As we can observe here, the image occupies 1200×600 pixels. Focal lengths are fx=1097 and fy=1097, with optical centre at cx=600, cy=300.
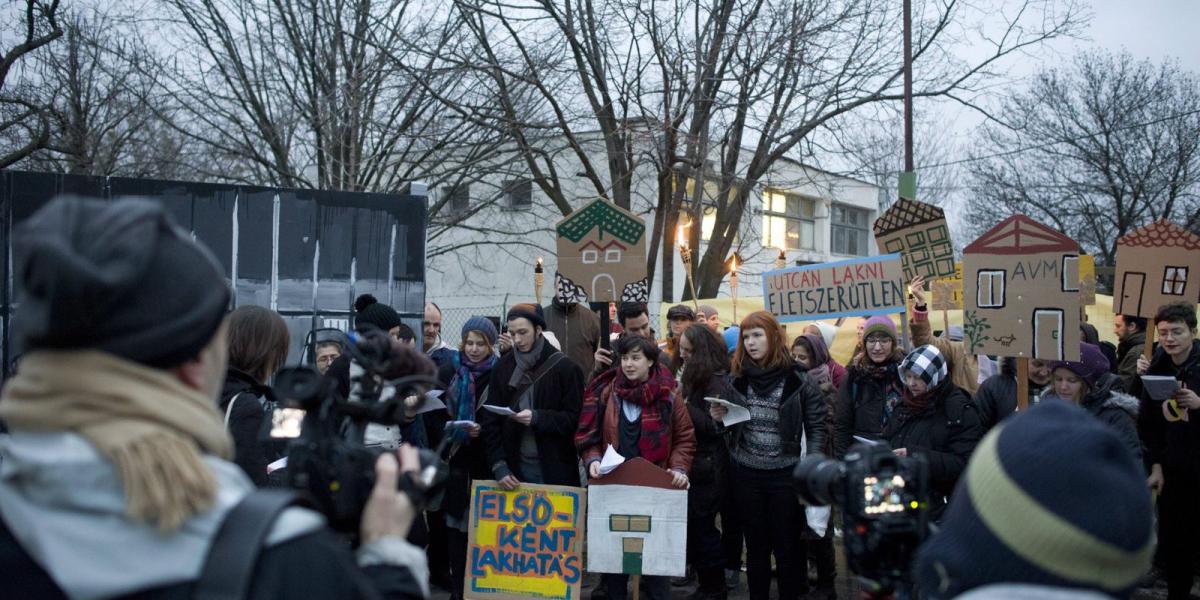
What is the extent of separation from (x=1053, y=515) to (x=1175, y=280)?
283 inches

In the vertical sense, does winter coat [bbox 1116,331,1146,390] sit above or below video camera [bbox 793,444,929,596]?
above

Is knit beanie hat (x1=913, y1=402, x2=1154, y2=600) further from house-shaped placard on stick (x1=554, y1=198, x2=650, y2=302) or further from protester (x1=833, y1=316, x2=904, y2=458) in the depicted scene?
house-shaped placard on stick (x1=554, y1=198, x2=650, y2=302)

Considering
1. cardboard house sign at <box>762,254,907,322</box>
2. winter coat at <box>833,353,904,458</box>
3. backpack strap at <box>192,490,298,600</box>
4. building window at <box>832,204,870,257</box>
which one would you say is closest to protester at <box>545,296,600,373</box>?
cardboard house sign at <box>762,254,907,322</box>

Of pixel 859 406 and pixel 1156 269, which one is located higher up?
pixel 1156 269

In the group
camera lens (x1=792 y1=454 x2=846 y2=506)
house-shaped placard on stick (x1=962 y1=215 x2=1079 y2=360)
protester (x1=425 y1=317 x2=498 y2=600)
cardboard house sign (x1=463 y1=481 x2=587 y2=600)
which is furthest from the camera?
protester (x1=425 y1=317 x2=498 y2=600)

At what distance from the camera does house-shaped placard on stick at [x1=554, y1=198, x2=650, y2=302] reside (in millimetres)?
8148

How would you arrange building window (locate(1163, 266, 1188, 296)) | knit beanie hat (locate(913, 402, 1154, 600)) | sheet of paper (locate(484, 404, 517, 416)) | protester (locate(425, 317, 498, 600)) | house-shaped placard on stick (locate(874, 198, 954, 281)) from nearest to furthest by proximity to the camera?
knit beanie hat (locate(913, 402, 1154, 600)) → sheet of paper (locate(484, 404, 517, 416)) → protester (locate(425, 317, 498, 600)) → building window (locate(1163, 266, 1188, 296)) → house-shaped placard on stick (locate(874, 198, 954, 281))

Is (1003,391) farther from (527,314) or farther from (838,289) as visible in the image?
(527,314)

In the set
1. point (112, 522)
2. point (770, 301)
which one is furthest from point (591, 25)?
point (112, 522)

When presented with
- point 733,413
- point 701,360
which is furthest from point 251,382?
point 701,360

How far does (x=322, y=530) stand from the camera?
5.40 ft

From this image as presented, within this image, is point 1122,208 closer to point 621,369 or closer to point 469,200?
point 469,200

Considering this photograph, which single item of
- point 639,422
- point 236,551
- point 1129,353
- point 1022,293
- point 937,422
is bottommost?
point 639,422

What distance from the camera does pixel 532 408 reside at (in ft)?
23.4
